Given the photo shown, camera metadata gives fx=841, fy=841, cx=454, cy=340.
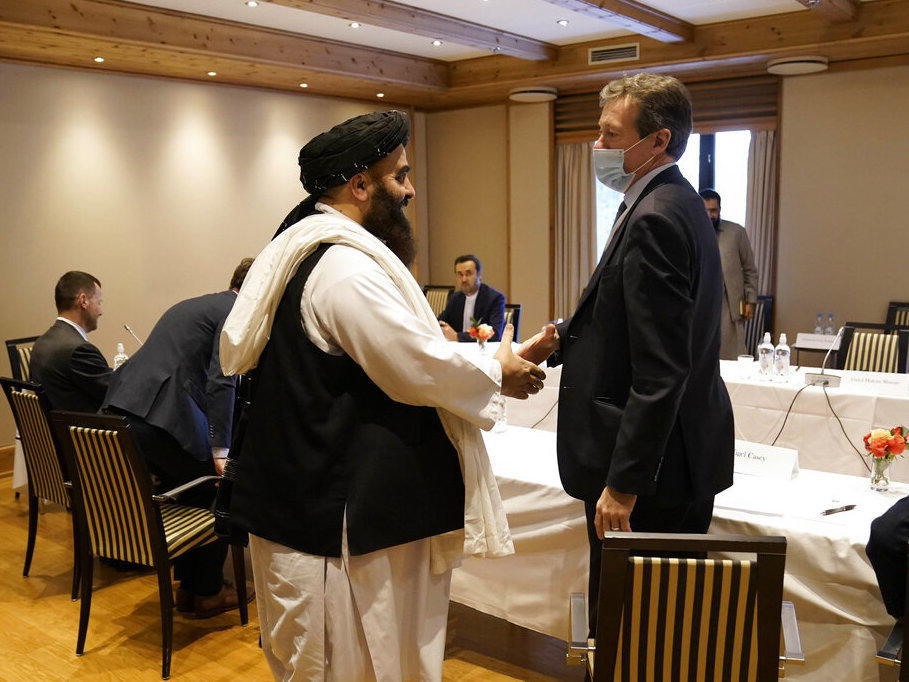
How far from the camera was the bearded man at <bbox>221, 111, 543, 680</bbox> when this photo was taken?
1.49 metres

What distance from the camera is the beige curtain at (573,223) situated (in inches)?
304

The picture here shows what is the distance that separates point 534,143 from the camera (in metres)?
7.91

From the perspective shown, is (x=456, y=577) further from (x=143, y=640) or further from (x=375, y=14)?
(x=375, y=14)

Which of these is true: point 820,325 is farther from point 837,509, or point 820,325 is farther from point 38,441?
point 38,441

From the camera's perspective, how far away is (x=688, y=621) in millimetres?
1562

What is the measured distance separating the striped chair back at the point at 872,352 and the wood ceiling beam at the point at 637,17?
2308 mm

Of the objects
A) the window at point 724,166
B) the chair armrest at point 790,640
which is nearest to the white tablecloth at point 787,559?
the chair armrest at point 790,640

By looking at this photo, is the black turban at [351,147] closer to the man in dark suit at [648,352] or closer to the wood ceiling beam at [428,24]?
the man in dark suit at [648,352]

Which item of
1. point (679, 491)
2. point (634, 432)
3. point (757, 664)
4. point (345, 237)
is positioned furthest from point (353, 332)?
point (757, 664)

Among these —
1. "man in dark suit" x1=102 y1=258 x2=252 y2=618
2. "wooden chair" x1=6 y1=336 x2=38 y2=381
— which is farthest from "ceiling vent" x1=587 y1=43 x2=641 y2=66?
"wooden chair" x1=6 y1=336 x2=38 y2=381

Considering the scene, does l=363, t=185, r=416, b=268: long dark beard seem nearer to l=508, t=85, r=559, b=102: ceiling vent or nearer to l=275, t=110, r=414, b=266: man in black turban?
l=275, t=110, r=414, b=266: man in black turban

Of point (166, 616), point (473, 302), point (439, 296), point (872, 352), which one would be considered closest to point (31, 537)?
point (166, 616)

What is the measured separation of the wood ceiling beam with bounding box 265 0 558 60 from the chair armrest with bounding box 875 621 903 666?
400 cm

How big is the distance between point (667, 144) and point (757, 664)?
3.59 ft
